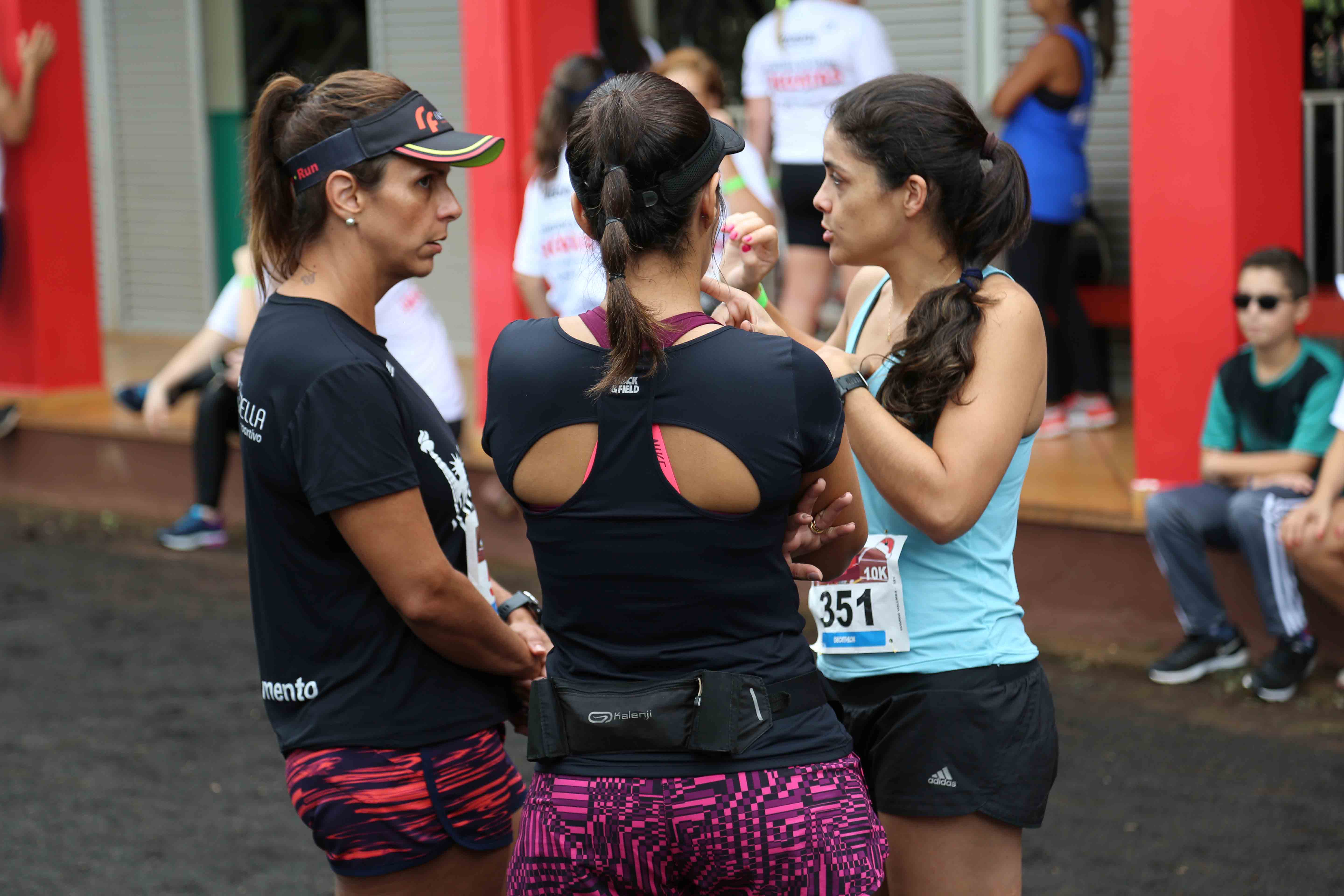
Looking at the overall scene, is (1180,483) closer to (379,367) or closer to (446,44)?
(379,367)

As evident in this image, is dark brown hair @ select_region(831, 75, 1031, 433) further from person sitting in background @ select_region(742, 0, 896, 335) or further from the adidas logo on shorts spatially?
person sitting in background @ select_region(742, 0, 896, 335)

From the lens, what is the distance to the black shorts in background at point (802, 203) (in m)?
6.49

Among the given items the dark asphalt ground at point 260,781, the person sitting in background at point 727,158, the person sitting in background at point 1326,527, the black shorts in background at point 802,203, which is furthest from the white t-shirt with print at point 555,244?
the person sitting in background at point 1326,527

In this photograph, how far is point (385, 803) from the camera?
2318 mm

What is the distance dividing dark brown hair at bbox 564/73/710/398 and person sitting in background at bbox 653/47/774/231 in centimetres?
257

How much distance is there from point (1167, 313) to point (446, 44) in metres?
5.99

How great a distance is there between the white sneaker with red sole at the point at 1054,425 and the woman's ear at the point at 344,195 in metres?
4.95

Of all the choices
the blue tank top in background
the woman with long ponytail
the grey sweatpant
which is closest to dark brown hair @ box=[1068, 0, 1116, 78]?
the woman with long ponytail

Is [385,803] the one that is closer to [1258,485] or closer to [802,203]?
[1258,485]

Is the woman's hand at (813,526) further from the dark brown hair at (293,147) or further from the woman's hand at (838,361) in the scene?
the dark brown hair at (293,147)

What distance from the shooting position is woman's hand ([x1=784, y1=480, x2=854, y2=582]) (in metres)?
1.99

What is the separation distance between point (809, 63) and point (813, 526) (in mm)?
4662

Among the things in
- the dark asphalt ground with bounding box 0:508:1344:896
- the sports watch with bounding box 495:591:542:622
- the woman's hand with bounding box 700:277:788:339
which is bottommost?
the dark asphalt ground with bounding box 0:508:1344:896

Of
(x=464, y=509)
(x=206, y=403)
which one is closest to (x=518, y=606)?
(x=464, y=509)
